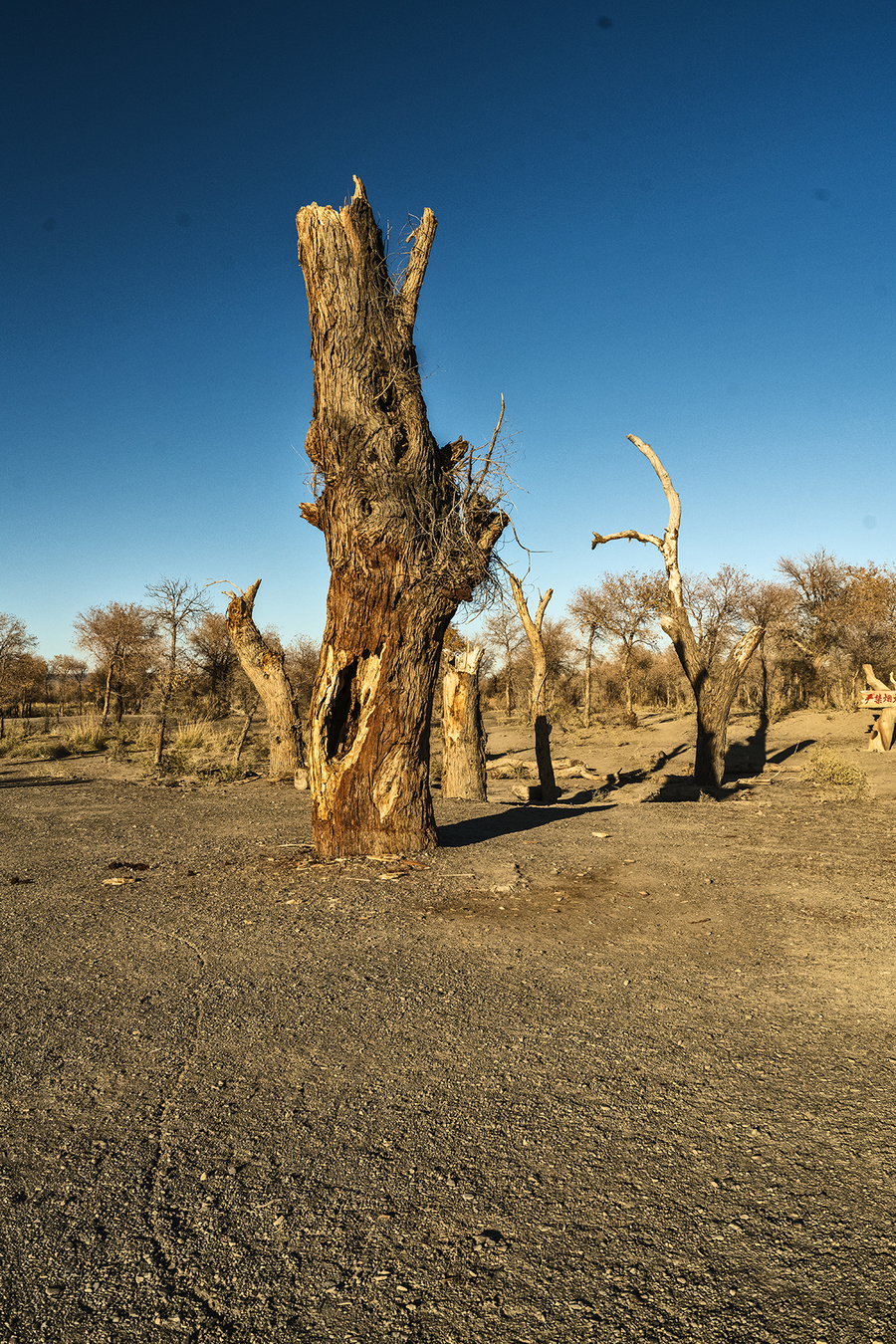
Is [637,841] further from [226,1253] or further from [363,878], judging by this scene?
[226,1253]

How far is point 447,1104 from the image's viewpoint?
3.15 m

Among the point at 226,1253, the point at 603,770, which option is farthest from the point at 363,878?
the point at 603,770

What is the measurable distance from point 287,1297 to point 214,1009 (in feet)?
7.04

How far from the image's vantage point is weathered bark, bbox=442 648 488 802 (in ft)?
41.8

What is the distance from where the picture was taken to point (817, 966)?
4844 millimetres

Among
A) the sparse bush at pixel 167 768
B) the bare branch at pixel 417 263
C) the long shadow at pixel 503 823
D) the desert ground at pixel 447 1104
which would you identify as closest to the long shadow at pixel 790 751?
the long shadow at pixel 503 823

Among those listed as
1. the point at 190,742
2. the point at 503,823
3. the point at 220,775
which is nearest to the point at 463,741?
the point at 503,823

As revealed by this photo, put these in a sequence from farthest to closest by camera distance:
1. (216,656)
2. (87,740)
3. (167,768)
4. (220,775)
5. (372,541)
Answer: (216,656) → (87,740) → (167,768) → (220,775) → (372,541)

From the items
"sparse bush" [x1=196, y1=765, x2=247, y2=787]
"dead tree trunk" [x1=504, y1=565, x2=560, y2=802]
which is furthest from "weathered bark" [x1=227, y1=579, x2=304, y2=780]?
"dead tree trunk" [x1=504, y1=565, x2=560, y2=802]

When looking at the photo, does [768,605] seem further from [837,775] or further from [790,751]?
[837,775]

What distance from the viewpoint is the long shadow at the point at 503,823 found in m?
8.76

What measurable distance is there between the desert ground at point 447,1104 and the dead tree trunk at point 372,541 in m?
0.80

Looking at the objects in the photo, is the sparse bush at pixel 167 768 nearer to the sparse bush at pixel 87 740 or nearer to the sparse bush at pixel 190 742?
the sparse bush at pixel 190 742

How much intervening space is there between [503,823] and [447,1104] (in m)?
6.84
